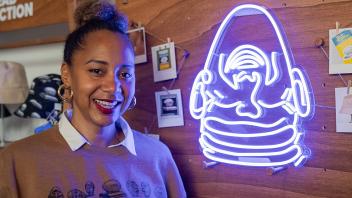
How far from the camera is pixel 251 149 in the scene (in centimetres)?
124

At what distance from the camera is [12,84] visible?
6.08 ft

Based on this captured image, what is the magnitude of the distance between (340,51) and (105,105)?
662 millimetres

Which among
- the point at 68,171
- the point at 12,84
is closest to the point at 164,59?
the point at 68,171

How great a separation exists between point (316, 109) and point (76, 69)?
0.69 meters

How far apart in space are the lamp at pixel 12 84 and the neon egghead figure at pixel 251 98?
3.12ft

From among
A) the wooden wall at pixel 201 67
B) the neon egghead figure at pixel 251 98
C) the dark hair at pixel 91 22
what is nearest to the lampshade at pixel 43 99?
the wooden wall at pixel 201 67

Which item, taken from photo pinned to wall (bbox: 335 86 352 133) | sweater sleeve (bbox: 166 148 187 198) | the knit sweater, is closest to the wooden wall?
photo pinned to wall (bbox: 335 86 352 133)

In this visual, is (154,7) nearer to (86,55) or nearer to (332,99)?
(86,55)

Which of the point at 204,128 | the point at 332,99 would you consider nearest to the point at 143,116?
the point at 204,128

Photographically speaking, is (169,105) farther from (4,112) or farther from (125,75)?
(4,112)

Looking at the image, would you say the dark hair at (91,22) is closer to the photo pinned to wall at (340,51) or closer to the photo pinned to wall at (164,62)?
the photo pinned to wall at (164,62)

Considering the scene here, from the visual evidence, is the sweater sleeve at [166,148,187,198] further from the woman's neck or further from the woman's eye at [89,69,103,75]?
the woman's eye at [89,69,103,75]

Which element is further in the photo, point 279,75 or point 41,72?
point 41,72

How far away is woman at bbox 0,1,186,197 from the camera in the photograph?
3.49 feet
